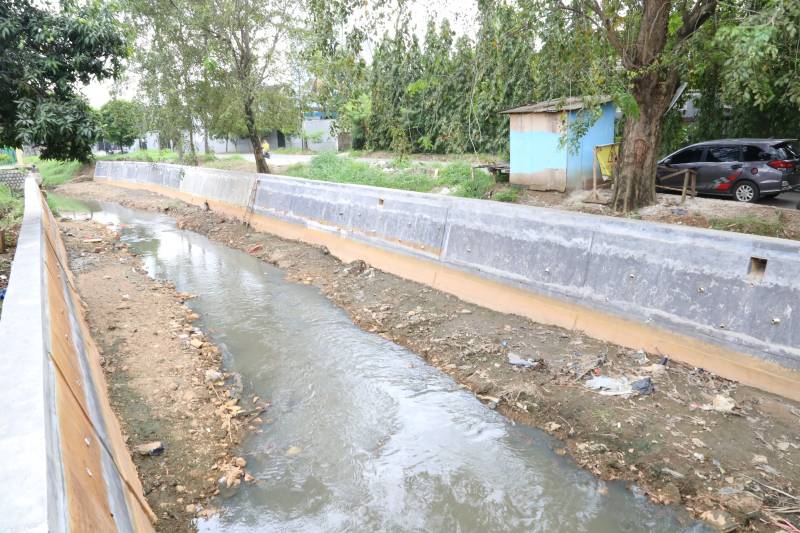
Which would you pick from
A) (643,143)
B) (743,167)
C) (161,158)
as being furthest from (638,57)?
(161,158)

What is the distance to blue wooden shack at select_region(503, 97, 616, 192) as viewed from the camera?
604 inches

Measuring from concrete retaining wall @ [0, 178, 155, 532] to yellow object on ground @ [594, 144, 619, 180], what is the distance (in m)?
14.1

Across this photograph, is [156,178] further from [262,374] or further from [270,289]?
[262,374]

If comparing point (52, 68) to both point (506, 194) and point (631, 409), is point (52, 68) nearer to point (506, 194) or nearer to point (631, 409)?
point (631, 409)

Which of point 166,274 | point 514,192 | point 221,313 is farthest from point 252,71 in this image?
point 221,313

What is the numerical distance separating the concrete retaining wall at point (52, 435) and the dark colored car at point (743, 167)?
14752mm

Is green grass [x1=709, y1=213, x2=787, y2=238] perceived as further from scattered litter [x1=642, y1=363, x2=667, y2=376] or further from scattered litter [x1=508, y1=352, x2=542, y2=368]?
scattered litter [x1=508, y1=352, x2=542, y2=368]

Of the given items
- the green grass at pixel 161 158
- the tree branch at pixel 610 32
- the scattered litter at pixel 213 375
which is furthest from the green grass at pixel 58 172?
the tree branch at pixel 610 32

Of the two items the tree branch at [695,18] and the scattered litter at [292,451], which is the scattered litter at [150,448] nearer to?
the scattered litter at [292,451]

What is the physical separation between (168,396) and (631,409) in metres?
4.77

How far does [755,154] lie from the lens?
13500 millimetres

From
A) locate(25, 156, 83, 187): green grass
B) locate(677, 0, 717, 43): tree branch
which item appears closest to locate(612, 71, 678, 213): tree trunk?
locate(677, 0, 717, 43): tree branch

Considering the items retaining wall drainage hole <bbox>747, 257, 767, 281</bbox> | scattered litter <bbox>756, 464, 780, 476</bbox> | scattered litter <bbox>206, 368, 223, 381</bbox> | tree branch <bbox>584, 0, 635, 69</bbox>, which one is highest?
tree branch <bbox>584, 0, 635, 69</bbox>

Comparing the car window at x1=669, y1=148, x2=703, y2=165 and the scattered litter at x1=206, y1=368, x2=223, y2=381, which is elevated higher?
the car window at x1=669, y1=148, x2=703, y2=165
